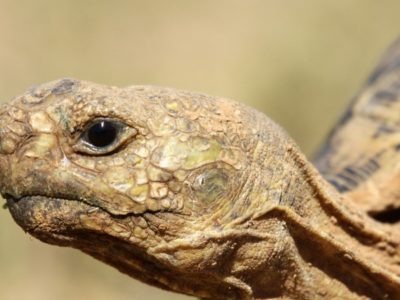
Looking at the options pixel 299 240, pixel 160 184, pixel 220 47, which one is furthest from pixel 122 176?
pixel 220 47

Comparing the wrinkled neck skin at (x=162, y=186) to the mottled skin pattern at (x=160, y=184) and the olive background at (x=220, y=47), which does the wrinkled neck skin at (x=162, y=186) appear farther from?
the olive background at (x=220, y=47)

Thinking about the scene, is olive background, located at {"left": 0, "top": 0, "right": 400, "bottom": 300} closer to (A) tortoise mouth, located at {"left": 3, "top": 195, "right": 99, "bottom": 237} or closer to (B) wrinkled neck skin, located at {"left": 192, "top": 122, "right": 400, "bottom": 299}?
(B) wrinkled neck skin, located at {"left": 192, "top": 122, "right": 400, "bottom": 299}

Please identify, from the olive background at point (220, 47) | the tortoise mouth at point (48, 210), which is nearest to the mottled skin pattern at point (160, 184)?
the tortoise mouth at point (48, 210)

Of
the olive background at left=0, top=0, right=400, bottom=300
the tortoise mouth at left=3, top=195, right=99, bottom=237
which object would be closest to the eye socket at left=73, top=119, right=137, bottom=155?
the tortoise mouth at left=3, top=195, right=99, bottom=237

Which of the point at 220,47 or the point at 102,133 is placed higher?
the point at 220,47

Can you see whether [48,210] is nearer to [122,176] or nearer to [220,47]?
[122,176]

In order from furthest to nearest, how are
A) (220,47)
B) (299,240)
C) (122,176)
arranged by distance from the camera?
1. (220,47)
2. (299,240)
3. (122,176)

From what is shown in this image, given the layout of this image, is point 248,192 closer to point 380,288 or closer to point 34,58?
point 380,288
